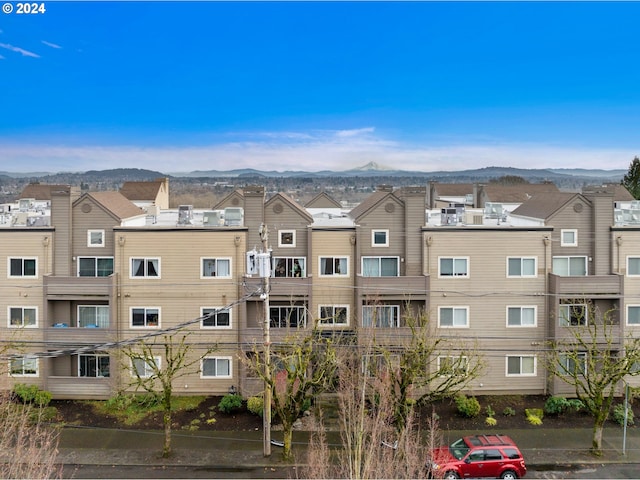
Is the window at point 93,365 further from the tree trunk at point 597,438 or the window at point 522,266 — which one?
the tree trunk at point 597,438

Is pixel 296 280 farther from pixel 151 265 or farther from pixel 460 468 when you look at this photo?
pixel 460 468

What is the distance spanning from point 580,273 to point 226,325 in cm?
1780

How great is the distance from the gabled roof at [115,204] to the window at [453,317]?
54.3ft

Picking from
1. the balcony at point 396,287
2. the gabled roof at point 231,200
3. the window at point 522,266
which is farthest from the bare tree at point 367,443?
the gabled roof at point 231,200

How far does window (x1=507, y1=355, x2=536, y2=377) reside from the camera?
2733 cm

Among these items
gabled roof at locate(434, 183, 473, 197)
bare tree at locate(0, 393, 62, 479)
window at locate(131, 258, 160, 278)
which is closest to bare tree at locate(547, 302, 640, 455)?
bare tree at locate(0, 393, 62, 479)

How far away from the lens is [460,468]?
63.6ft

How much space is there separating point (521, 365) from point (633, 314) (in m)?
6.19

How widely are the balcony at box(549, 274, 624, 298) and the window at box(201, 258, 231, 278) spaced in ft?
52.0

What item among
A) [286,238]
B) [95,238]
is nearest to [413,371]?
[286,238]

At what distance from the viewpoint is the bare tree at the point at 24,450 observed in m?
12.6

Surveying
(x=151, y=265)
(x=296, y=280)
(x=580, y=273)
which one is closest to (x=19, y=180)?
(x=151, y=265)

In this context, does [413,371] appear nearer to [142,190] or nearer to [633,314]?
[633,314]

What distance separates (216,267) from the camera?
27.5 m
